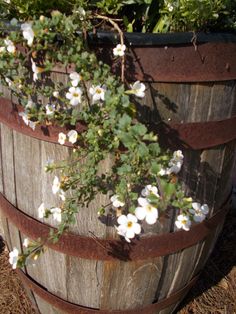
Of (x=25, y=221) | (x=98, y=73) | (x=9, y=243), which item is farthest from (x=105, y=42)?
(x=9, y=243)

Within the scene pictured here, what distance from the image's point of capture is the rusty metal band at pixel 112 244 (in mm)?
1355

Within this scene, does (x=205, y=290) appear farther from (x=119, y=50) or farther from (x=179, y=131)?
(x=119, y=50)

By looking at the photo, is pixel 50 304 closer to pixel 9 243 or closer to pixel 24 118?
pixel 9 243

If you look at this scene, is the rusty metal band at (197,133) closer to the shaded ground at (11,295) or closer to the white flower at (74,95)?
the white flower at (74,95)

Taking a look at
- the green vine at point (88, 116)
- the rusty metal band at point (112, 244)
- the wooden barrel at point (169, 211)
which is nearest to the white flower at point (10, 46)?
the green vine at point (88, 116)

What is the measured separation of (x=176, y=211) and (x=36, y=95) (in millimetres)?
Result: 591

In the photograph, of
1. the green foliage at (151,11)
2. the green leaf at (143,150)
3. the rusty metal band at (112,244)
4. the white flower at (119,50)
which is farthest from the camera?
the rusty metal band at (112,244)

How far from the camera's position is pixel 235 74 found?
47.1 inches

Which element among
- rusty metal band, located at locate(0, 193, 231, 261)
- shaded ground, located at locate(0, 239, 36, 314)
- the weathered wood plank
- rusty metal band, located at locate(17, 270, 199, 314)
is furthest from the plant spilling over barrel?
shaded ground, located at locate(0, 239, 36, 314)

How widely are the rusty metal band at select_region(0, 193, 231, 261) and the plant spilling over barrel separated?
0.15 metres

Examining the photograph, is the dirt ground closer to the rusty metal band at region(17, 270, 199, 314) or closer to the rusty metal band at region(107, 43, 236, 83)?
the rusty metal band at region(17, 270, 199, 314)

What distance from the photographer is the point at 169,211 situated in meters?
1.32

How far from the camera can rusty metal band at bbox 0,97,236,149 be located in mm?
1183

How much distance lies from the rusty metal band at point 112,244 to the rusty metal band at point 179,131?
0.34 meters
